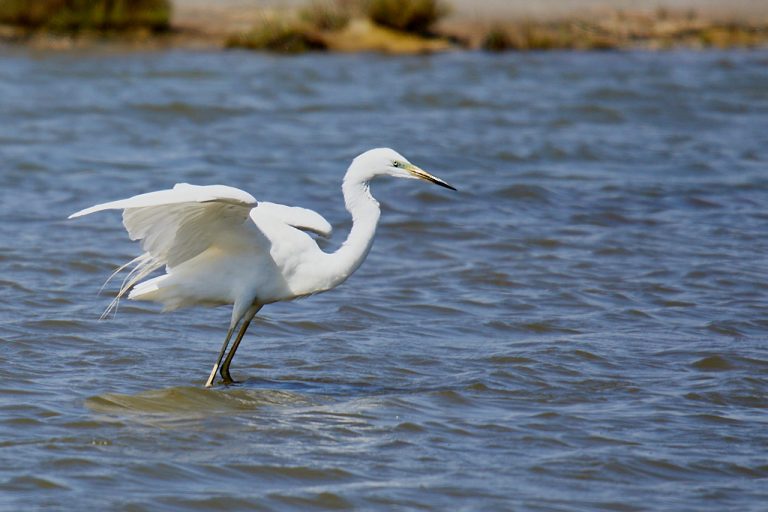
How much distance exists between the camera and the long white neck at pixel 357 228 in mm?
6730

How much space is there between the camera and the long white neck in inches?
265

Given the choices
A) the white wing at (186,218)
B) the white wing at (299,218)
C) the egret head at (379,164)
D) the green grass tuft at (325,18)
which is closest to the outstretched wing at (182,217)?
the white wing at (186,218)

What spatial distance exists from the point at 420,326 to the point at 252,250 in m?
2.18

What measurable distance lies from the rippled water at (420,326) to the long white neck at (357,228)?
2.54 feet

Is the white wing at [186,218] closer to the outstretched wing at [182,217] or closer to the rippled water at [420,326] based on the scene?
Result: the outstretched wing at [182,217]

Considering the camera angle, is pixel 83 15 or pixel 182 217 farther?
pixel 83 15

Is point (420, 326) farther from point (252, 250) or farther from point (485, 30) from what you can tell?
point (485, 30)

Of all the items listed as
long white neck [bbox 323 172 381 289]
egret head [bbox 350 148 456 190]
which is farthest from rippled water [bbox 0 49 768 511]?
egret head [bbox 350 148 456 190]

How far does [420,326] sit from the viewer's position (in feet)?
28.5

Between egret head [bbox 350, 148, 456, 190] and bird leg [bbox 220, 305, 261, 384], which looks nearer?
egret head [bbox 350, 148, 456, 190]

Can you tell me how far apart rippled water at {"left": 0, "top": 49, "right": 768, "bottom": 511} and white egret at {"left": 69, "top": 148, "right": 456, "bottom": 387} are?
22.7 inches

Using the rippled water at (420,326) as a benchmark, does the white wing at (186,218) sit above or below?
above

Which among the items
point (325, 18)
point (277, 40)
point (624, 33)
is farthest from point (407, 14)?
point (624, 33)

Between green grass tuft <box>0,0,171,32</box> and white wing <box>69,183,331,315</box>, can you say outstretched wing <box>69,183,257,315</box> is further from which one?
green grass tuft <box>0,0,171,32</box>
